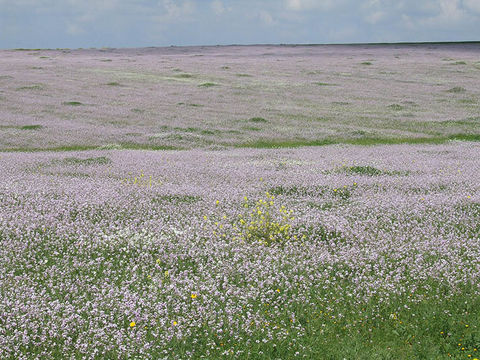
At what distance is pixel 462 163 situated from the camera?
17484 mm

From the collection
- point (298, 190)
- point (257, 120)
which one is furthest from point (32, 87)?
point (298, 190)

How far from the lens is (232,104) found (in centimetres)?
3759

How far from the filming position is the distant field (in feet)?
86.5

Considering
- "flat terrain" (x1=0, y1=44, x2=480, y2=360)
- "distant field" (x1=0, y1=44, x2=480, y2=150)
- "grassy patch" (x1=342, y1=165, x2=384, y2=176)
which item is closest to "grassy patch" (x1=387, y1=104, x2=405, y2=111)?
"distant field" (x1=0, y1=44, x2=480, y2=150)

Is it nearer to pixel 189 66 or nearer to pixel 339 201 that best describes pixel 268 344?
pixel 339 201

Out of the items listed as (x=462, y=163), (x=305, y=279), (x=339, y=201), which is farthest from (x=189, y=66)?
(x=305, y=279)

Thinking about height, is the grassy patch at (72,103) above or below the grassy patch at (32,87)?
below

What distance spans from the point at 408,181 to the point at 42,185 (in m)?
10.4

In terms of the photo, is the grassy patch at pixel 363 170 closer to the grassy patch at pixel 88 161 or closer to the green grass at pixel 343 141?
the grassy patch at pixel 88 161

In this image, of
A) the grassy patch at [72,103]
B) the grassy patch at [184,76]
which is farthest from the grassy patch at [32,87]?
the grassy patch at [184,76]

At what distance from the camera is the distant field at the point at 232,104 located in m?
26.4

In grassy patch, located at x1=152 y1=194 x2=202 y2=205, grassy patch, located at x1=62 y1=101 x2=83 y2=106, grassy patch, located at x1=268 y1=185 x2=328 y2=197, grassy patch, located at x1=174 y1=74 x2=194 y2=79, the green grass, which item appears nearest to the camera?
grassy patch, located at x1=152 y1=194 x2=202 y2=205

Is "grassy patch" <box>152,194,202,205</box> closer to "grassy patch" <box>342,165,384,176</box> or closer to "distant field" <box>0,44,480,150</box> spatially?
"grassy patch" <box>342,165,384,176</box>

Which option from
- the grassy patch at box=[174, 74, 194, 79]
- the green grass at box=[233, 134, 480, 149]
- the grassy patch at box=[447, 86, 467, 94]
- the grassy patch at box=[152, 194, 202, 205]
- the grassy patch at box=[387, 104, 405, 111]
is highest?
the grassy patch at box=[174, 74, 194, 79]
